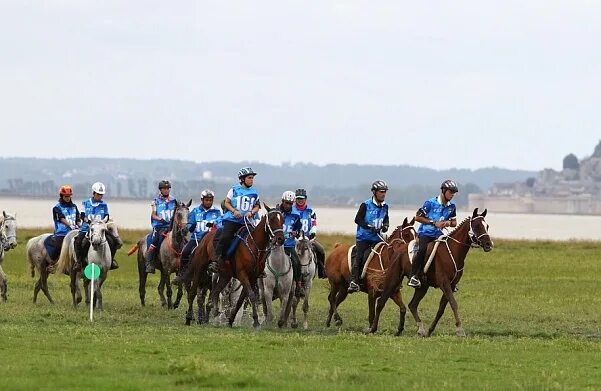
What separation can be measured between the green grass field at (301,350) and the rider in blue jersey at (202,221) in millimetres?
1357

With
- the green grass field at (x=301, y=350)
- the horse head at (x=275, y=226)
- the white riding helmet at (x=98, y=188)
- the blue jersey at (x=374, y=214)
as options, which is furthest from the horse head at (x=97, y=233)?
the blue jersey at (x=374, y=214)

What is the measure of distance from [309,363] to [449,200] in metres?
6.88

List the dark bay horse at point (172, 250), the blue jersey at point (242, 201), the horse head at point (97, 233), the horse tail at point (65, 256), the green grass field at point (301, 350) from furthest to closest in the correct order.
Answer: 1. the horse tail at point (65, 256)
2. the dark bay horse at point (172, 250)
3. the horse head at point (97, 233)
4. the blue jersey at point (242, 201)
5. the green grass field at point (301, 350)

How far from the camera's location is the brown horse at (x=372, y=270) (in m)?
24.5

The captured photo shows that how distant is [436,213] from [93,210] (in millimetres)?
8161

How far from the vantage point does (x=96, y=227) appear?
27875 millimetres

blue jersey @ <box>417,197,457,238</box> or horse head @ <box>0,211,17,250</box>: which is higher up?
blue jersey @ <box>417,197,457,238</box>

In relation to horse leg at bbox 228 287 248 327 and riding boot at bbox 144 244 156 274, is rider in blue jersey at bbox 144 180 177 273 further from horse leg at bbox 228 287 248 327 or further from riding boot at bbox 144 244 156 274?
horse leg at bbox 228 287 248 327

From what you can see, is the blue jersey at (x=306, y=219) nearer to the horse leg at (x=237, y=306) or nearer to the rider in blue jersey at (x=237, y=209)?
the rider in blue jersey at (x=237, y=209)

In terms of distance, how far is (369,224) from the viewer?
24781 millimetres

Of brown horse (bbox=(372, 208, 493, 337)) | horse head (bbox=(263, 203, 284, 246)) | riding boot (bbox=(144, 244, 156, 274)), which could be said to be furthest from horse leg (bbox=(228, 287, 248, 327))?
riding boot (bbox=(144, 244, 156, 274))

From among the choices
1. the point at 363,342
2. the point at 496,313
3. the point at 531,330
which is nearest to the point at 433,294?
the point at 496,313

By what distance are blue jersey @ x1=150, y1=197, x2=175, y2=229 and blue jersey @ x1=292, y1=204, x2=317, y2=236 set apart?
4.84 m

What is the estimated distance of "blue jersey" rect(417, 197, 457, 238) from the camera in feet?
77.6
